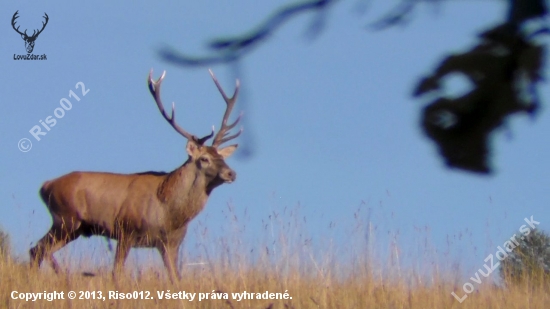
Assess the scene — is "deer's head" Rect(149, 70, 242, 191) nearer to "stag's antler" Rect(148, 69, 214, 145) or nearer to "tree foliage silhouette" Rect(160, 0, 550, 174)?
"stag's antler" Rect(148, 69, 214, 145)

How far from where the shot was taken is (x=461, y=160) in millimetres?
1538

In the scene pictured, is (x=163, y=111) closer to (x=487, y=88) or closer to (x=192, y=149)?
(x=192, y=149)

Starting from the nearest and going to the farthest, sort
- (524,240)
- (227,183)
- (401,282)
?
1. (401,282)
2. (524,240)
3. (227,183)

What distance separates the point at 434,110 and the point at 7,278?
12.8 feet

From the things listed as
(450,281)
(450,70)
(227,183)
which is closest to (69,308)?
(450,281)

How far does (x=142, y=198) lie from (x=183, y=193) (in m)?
0.47

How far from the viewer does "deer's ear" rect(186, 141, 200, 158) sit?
9.71 meters

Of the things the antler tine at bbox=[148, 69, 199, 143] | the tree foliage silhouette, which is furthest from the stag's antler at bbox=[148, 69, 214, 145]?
the tree foliage silhouette

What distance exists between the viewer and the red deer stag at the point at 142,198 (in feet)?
28.9

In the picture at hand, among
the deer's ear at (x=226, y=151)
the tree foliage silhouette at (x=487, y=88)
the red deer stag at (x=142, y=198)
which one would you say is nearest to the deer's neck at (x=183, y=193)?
the red deer stag at (x=142, y=198)

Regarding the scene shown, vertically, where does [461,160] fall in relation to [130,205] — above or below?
below

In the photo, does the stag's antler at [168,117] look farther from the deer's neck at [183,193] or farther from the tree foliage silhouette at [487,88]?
the tree foliage silhouette at [487,88]

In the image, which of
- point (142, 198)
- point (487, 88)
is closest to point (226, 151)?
point (142, 198)

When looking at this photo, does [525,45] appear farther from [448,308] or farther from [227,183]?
[227,183]
